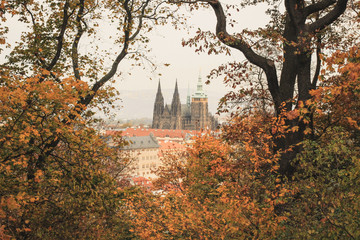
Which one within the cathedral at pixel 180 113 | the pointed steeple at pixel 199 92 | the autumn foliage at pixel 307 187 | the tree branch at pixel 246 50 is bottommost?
the autumn foliage at pixel 307 187

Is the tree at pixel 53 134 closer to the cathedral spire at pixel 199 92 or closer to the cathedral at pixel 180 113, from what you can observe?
the cathedral at pixel 180 113

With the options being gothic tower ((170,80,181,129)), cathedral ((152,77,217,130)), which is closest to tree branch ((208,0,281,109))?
cathedral ((152,77,217,130))

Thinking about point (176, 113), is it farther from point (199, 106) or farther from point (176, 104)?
point (199, 106)

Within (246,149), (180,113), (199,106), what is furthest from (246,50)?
(180,113)

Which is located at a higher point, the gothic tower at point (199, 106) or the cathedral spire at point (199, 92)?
the cathedral spire at point (199, 92)

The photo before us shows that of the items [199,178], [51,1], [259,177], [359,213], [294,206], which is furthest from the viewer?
[199,178]

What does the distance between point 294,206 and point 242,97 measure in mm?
3138

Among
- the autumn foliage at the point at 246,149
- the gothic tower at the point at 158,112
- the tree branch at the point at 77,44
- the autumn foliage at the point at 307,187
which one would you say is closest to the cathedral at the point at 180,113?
the gothic tower at the point at 158,112

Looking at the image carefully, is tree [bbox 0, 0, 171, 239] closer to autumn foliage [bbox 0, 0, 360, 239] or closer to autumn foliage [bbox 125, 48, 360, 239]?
autumn foliage [bbox 0, 0, 360, 239]

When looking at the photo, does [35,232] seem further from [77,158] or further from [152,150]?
[152,150]

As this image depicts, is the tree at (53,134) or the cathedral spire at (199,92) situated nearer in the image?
the tree at (53,134)

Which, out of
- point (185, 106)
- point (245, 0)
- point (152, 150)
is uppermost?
point (185, 106)

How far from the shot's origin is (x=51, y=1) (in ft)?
31.2

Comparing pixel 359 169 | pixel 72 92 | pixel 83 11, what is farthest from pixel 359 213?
pixel 83 11
